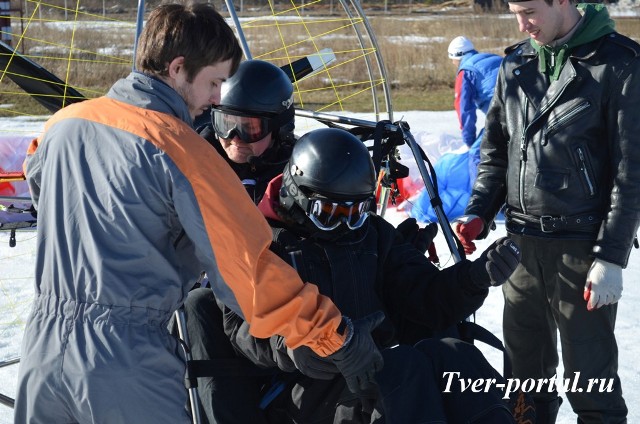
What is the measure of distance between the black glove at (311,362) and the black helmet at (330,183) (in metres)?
0.53

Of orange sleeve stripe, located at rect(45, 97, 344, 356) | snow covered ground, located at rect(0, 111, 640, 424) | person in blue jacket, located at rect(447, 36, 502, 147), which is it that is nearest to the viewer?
orange sleeve stripe, located at rect(45, 97, 344, 356)

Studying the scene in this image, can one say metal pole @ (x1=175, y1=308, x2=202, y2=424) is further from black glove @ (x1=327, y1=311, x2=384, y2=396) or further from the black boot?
the black boot

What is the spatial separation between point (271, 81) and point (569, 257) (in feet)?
4.44

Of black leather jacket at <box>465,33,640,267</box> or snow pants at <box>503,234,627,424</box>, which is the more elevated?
black leather jacket at <box>465,33,640,267</box>

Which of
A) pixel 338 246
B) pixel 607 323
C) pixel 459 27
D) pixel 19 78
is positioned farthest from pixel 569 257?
pixel 459 27

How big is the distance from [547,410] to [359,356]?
1.52 metres

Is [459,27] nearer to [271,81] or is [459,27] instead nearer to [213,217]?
[271,81]

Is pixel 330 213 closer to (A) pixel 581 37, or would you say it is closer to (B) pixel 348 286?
(B) pixel 348 286

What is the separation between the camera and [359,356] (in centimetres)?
210

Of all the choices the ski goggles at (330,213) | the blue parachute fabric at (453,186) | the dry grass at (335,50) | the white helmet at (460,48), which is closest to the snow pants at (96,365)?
the ski goggles at (330,213)

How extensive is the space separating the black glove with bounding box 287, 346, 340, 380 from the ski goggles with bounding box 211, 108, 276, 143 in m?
1.35

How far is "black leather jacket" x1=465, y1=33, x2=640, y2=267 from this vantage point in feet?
9.50

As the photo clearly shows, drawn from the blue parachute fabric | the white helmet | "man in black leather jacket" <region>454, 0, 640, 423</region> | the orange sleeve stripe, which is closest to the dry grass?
the white helmet

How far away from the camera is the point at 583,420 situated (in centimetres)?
317
